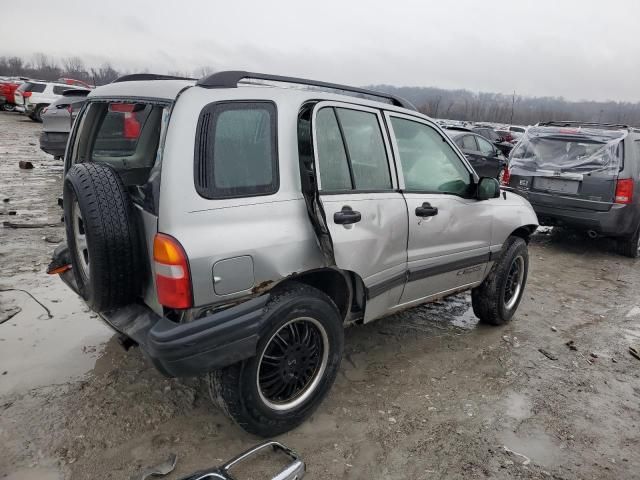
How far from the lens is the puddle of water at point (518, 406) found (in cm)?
309

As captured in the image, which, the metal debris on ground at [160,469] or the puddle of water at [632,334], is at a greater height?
the metal debris on ground at [160,469]

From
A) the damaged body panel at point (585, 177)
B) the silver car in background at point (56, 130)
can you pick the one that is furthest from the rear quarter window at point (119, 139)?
the silver car in background at point (56, 130)

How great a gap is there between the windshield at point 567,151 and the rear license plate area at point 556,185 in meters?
0.11

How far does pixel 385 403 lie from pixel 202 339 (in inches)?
56.2

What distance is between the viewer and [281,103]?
264 cm

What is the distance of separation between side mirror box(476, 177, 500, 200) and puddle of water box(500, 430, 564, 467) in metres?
1.68

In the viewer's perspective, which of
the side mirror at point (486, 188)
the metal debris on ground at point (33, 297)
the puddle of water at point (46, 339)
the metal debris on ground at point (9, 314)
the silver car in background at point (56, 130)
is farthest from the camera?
the silver car in background at point (56, 130)

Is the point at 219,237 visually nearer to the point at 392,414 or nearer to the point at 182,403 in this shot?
the point at 182,403

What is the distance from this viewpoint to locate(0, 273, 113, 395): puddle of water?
10.5 feet

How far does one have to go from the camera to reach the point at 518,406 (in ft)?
10.5

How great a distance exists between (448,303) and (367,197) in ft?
7.77

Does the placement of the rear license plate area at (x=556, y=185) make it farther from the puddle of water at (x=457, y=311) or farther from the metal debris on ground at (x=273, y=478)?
the metal debris on ground at (x=273, y=478)

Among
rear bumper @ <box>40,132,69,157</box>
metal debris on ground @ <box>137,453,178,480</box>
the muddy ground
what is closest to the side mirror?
the muddy ground

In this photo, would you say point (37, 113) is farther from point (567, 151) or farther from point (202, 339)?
point (202, 339)
